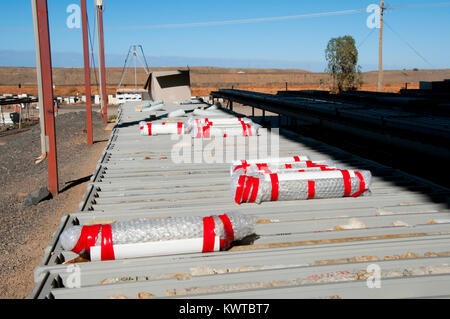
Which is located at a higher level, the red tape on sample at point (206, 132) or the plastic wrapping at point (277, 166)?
the red tape on sample at point (206, 132)

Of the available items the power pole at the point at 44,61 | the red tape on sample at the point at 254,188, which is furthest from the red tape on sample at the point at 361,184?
the power pole at the point at 44,61

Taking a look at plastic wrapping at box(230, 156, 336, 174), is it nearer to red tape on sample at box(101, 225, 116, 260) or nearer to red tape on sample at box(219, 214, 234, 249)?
red tape on sample at box(219, 214, 234, 249)

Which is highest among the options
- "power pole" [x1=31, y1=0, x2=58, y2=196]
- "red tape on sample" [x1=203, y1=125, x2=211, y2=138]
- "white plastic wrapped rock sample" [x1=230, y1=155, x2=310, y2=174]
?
"power pole" [x1=31, y1=0, x2=58, y2=196]

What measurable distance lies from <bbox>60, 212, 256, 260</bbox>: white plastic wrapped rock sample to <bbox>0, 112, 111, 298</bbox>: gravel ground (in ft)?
9.54

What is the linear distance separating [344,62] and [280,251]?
3871 centimetres

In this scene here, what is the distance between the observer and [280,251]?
2932mm

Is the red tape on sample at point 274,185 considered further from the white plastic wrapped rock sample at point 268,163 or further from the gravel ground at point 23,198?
the gravel ground at point 23,198

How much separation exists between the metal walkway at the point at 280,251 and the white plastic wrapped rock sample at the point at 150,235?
8 cm

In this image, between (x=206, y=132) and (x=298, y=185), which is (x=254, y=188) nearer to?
(x=298, y=185)

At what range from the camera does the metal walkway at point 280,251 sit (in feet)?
8.17

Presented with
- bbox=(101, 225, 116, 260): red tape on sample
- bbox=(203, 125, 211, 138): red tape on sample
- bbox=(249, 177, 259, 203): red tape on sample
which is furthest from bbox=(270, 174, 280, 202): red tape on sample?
bbox=(203, 125, 211, 138): red tape on sample

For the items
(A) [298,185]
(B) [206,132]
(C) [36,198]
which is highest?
(B) [206,132]

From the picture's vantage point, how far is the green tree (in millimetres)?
38594

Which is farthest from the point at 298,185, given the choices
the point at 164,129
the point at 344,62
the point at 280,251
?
the point at 344,62
